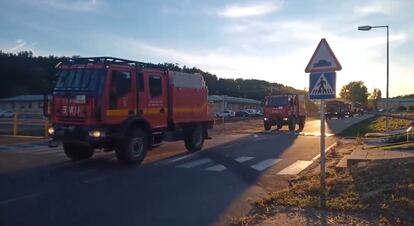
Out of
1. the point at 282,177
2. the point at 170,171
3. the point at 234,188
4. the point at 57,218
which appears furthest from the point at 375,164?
the point at 57,218

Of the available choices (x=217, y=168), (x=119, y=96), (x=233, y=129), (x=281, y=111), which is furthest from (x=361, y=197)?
(x=233, y=129)

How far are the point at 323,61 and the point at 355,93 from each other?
160 metres

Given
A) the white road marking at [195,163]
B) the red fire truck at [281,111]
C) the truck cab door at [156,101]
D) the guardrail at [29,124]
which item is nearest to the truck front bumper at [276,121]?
the red fire truck at [281,111]

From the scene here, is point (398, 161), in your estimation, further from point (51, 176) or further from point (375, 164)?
point (51, 176)

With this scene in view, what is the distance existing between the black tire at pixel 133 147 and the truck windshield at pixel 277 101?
75.6 feet

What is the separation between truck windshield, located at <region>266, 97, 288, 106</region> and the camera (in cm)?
3709

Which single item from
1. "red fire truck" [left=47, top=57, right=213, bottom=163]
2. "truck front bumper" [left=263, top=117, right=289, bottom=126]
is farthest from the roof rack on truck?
"truck front bumper" [left=263, top=117, right=289, bottom=126]

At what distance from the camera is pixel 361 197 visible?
8.75 metres

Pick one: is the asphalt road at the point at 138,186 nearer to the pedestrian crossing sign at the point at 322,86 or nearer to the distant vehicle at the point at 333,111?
the pedestrian crossing sign at the point at 322,86

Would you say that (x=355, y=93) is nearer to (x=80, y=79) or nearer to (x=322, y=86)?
(x=80, y=79)

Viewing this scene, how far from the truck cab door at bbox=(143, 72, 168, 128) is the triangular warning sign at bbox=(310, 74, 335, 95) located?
6.64 m

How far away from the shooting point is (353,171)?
38.2 ft

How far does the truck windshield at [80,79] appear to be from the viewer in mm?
13836

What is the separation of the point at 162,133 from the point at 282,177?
5304 millimetres
